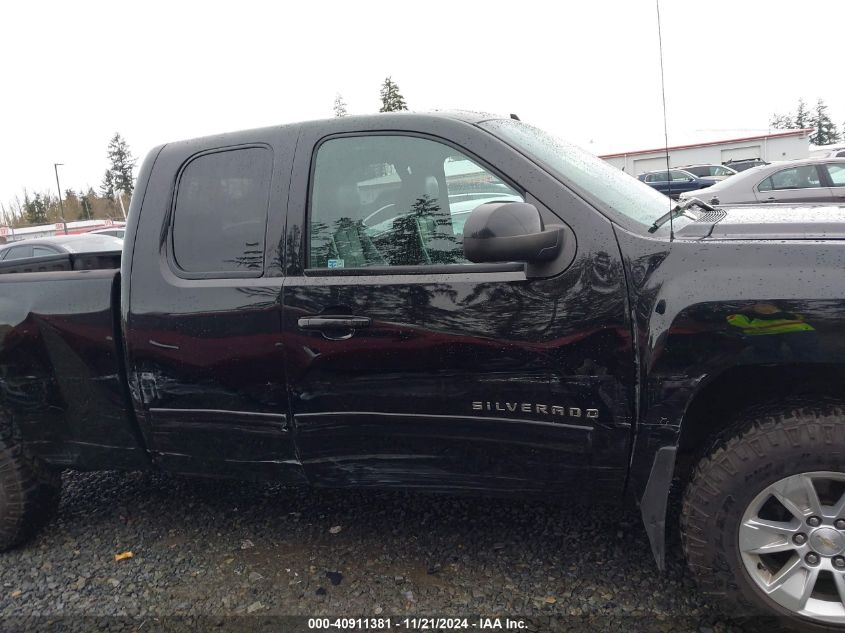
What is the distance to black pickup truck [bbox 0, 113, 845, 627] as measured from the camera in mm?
2062

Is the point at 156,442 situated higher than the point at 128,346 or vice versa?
the point at 128,346

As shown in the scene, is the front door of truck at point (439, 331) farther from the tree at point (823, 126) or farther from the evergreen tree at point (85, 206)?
the tree at point (823, 126)

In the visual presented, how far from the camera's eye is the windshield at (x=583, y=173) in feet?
7.83

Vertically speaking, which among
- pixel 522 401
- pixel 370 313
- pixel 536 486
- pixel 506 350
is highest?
pixel 370 313

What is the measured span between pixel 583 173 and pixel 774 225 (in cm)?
71

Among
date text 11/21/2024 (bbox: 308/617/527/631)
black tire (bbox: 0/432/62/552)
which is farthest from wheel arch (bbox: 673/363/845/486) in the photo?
black tire (bbox: 0/432/62/552)

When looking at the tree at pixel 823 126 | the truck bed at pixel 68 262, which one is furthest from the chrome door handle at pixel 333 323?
the tree at pixel 823 126

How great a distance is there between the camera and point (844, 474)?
200 centimetres

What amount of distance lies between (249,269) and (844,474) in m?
2.23

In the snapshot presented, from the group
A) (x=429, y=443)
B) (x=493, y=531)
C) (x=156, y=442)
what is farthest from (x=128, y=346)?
(x=493, y=531)

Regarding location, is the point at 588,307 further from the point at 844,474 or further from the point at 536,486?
the point at 844,474

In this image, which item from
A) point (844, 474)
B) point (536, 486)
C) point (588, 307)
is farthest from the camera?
point (536, 486)

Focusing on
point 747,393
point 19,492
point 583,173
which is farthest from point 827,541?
point 19,492

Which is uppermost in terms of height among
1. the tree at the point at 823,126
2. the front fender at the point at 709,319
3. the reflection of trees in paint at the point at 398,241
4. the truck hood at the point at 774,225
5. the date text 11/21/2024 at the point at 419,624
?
the tree at the point at 823,126
